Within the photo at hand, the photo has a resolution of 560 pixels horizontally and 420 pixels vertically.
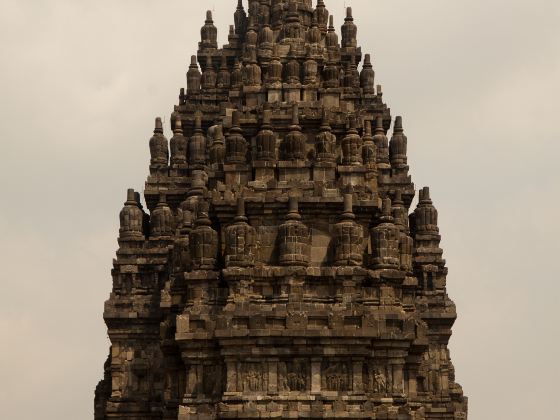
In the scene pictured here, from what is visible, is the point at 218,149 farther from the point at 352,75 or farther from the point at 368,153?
the point at 352,75

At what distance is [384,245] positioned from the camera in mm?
56750

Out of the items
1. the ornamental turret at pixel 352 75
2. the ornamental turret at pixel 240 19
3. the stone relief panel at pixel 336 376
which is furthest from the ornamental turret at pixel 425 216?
the stone relief panel at pixel 336 376

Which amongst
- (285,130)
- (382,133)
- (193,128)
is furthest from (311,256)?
(193,128)

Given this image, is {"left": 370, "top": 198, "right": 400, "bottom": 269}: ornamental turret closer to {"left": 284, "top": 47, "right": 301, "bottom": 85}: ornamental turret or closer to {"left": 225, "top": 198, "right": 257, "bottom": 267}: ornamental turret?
{"left": 225, "top": 198, "right": 257, "bottom": 267}: ornamental turret

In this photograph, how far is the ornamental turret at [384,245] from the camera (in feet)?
186

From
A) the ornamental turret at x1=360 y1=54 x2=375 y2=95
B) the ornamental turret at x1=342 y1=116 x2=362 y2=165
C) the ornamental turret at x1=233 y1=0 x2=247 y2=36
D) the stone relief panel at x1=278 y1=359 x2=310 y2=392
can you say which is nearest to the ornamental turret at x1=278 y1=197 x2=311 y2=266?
the ornamental turret at x1=342 y1=116 x2=362 y2=165

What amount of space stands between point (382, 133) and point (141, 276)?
1218 centimetres

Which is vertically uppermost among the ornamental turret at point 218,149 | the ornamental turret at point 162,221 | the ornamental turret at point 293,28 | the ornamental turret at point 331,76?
the ornamental turret at point 293,28

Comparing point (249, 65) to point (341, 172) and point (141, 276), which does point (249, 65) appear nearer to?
point (341, 172)

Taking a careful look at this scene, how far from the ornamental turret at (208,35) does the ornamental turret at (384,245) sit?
26.6m

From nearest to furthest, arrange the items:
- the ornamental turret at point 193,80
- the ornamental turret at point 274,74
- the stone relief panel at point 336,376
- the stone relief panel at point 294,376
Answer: the stone relief panel at point 294,376 < the stone relief panel at point 336,376 < the ornamental turret at point 274,74 < the ornamental turret at point 193,80

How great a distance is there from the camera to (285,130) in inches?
2367

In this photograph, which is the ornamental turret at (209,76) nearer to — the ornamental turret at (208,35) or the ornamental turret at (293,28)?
the ornamental turret at (208,35)

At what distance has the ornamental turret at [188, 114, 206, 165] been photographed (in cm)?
7481
